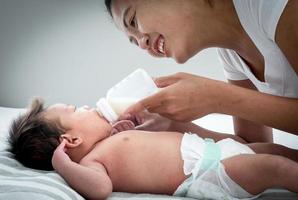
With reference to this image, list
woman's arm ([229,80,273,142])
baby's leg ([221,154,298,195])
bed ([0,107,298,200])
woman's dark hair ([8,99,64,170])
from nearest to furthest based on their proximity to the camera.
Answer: bed ([0,107,298,200]), baby's leg ([221,154,298,195]), woman's dark hair ([8,99,64,170]), woman's arm ([229,80,273,142])

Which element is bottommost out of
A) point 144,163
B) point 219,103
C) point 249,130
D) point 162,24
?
point 249,130

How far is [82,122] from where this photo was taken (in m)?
0.97

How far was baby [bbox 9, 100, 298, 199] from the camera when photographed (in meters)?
0.81

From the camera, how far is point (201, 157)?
88 centimetres

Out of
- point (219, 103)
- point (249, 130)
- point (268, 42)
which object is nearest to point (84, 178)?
point (219, 103)

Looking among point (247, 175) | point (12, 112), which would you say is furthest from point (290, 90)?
point (12, 112)

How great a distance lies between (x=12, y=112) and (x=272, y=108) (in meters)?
0.97

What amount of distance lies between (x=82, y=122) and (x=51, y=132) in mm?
77

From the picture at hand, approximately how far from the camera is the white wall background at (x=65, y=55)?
88cm

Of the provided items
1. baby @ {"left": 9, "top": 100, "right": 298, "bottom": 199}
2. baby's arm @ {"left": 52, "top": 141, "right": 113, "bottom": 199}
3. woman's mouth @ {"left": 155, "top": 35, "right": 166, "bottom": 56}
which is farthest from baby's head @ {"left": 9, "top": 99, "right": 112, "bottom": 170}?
woman's mouth @ {"left": 155, "top": 35, "right": 166, "bottom": 56}

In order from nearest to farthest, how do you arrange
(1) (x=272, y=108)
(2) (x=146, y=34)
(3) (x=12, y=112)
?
(1) (x=272, y=108) < (2) (x=146, y=34) < (3) (x=12, y=112)

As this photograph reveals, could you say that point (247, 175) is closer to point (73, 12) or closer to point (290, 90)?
point (290, 90)

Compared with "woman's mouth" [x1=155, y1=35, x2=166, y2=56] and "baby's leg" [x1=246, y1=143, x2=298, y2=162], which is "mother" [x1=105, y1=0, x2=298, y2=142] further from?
"baby's leg" [x1=246, y1=143, x2=298, y2=162]

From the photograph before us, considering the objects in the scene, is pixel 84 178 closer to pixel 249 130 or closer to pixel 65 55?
pixel 249 130
